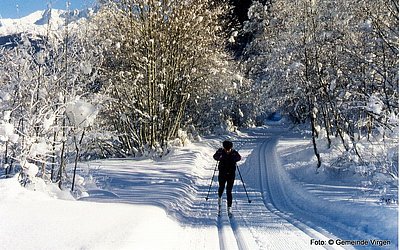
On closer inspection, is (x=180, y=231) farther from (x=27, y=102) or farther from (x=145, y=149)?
(x=145, y=149)

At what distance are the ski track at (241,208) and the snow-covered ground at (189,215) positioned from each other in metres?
0.02

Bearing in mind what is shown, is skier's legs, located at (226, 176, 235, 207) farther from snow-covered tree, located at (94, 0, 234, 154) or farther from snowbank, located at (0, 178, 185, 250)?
snow-covered tree, located at (94, 0, 234, 154)

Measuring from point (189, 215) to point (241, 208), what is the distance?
168 centimetres

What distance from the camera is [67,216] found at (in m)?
6.99

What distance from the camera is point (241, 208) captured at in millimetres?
11227

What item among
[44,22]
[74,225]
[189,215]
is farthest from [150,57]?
[74,225]

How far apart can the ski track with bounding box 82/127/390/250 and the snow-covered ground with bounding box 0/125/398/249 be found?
20 mm

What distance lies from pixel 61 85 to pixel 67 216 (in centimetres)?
657

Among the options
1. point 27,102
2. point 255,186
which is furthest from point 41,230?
point 255,186

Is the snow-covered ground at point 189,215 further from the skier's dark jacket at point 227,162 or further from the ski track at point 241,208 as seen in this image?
the skier's dark jacket at point 227,162

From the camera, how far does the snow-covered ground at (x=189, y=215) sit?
20.9 ft

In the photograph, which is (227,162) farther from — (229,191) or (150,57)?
(150,57)

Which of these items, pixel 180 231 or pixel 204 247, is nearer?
pixel 204 247

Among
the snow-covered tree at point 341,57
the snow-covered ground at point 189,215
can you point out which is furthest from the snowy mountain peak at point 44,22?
the snow-covered tree at point 341,57
